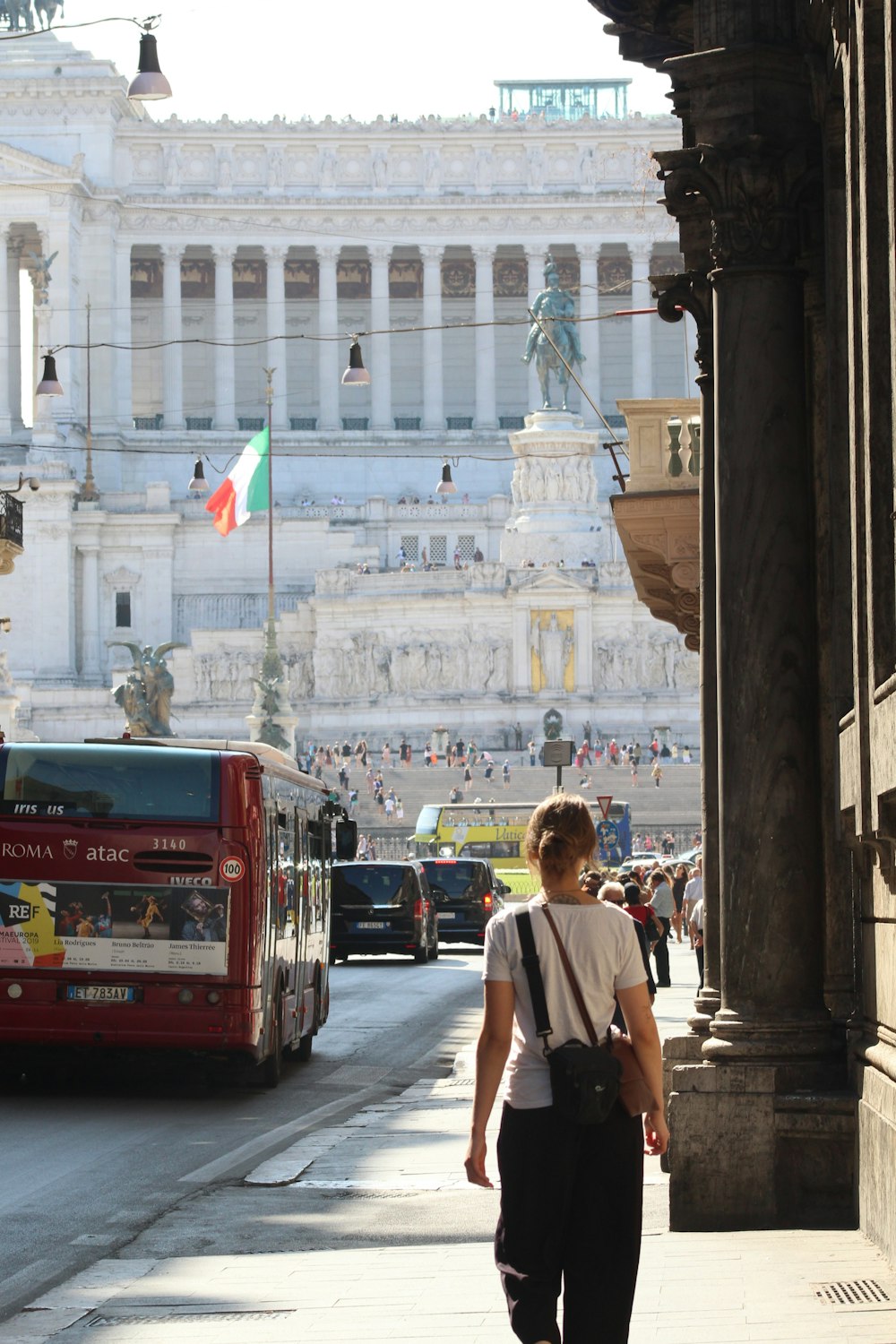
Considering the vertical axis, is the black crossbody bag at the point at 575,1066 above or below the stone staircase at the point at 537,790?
below

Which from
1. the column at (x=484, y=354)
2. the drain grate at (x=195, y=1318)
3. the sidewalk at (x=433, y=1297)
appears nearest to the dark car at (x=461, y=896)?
the sidewalk at (x=433, y=1297)

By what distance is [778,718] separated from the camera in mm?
10914

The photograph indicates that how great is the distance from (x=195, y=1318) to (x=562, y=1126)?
2.61m

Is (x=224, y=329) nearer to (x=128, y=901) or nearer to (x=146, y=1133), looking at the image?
(x=128, y=901)

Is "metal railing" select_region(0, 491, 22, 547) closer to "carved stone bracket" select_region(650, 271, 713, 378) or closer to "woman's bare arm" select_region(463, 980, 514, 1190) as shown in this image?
"carved stone bracket" select_region(650, 271, 713, 378)

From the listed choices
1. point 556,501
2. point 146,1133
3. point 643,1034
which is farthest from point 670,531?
point 556,501

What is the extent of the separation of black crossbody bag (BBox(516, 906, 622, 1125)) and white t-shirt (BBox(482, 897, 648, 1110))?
0.07ft

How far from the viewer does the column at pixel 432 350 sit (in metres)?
114

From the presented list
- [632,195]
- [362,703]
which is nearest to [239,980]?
[362,703]

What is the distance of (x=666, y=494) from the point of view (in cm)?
2500

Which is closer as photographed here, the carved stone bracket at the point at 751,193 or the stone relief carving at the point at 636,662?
the carved stone bracket at the point at 751,193

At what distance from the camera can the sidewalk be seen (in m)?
8.12

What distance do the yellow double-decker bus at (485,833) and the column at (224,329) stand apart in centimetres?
5177

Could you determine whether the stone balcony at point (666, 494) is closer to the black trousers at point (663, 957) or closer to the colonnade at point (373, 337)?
the black trousers at point (663, 957)
